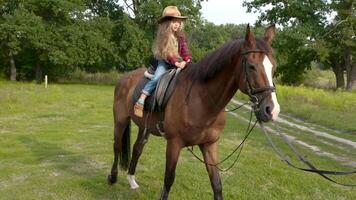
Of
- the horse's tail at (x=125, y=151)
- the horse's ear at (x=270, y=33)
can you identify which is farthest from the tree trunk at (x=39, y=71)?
the horse's ear at (x=270, y=33)

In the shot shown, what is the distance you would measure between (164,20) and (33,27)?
124 feet

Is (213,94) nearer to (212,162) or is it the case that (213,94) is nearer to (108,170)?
(212,162)

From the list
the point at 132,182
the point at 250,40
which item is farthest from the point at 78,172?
the point at 250,40

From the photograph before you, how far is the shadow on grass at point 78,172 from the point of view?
6898mm

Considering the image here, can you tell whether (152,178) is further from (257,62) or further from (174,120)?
(257,62)

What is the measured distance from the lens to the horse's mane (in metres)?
4.49

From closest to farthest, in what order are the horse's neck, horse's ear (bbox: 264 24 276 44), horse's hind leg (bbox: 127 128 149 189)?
horse's ear (bbox: 264 24 276 44), the horse's neck, horse's hind leg (bbox: 127 128 149 189)

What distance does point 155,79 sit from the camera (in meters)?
5.91

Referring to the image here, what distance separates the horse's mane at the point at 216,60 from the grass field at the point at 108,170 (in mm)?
2189

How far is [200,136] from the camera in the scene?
5.13 meters

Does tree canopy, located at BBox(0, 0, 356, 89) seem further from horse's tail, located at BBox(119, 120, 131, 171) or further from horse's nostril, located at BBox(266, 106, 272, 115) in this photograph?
horse's nostril, located at BBox(266, 106, 272, 115)

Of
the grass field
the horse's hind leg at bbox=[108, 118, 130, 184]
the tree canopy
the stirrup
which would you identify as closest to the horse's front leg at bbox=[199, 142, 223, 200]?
the stirrup

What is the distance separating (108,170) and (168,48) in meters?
3.56

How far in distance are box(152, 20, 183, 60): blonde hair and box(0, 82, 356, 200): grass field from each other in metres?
2.21
